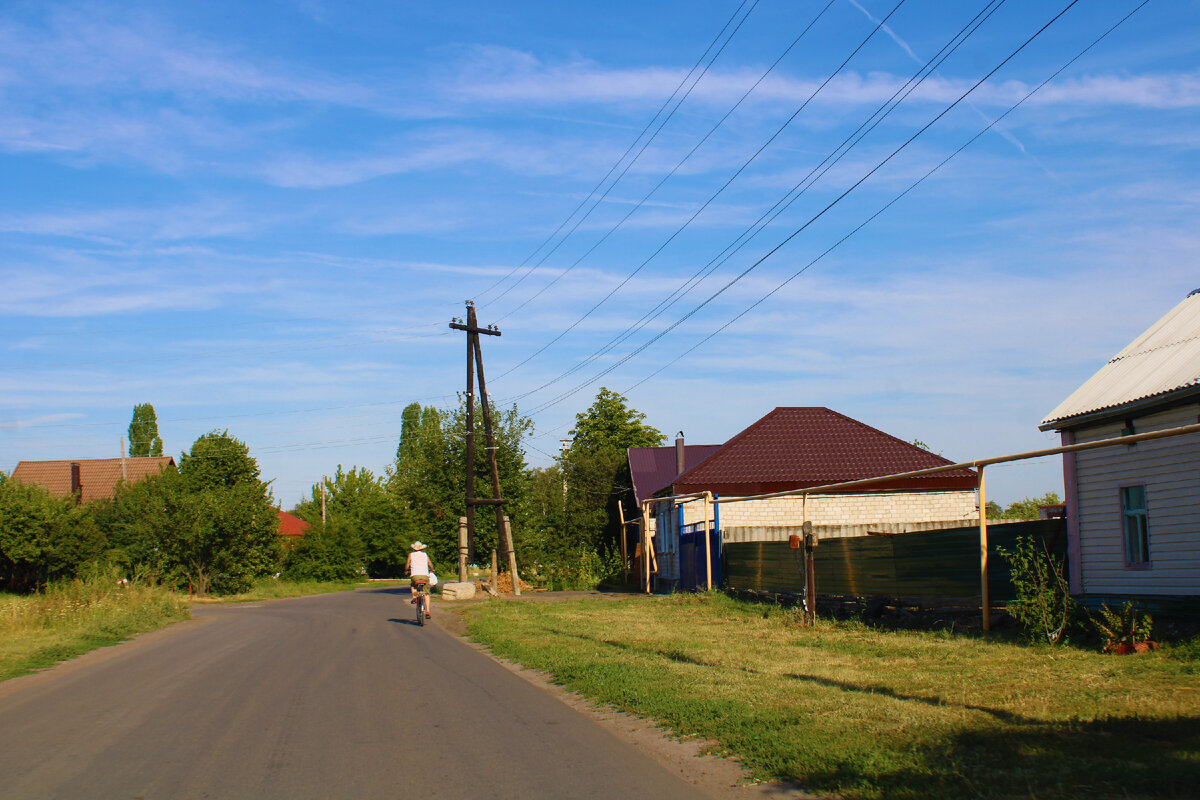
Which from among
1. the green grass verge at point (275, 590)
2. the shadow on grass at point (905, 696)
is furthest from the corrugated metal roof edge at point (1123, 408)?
the green grass verge at point (275, 590)

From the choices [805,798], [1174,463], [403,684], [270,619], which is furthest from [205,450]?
[805,798]

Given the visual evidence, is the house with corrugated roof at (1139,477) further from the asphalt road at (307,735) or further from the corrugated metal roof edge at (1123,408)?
the asphalt road at (307,735)

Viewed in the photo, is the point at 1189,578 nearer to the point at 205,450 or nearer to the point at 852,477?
the point at 852,477

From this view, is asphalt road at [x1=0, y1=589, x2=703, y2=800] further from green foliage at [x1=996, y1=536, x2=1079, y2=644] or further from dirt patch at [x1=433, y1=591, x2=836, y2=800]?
green foliage at [x1=996, y1=536, x2=1079, y2=644]

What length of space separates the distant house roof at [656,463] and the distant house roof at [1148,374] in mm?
32783

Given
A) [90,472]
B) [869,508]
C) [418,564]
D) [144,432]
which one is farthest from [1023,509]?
[144,432]

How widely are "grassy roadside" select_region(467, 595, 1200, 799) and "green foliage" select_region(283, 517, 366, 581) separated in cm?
4792

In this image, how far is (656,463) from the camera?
169ft

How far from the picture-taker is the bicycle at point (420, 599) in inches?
886

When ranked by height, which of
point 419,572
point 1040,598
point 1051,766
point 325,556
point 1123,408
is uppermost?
point 1123,408

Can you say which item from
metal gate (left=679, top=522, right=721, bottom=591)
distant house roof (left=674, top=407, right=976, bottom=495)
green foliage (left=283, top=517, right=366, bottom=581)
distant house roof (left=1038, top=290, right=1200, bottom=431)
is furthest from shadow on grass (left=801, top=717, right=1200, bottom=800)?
green foliage (left=283, top=517, right=366, bottom=581)

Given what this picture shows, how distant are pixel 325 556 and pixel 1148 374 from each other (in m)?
52.4

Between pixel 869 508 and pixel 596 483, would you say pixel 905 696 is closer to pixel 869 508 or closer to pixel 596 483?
pixel 869 508

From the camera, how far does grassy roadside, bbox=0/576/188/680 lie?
51.3ft
